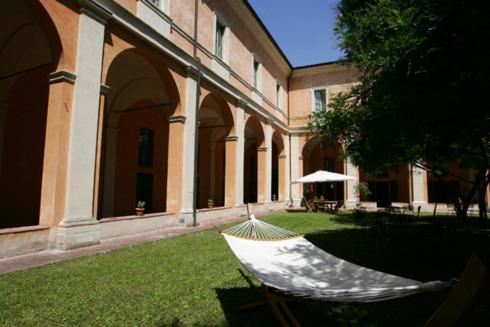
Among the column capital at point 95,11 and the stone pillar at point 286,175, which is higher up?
the column capital at point 95,11

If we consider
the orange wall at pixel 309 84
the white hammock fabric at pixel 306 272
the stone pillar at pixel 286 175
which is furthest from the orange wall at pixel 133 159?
the white hammock fabric at pixel 306 272

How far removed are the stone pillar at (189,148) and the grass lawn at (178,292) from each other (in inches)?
119

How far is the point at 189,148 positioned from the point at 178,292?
21.3ft

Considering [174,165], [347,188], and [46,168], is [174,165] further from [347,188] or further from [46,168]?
[347,188]

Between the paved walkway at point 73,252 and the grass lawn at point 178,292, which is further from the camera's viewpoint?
the paved walkway at point 73,252

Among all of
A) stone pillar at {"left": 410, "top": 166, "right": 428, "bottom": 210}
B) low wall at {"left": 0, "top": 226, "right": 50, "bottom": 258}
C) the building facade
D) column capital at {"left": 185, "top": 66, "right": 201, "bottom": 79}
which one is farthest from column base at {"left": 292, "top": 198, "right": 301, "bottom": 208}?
low wall at {"left": 0, "top": 226, "right": 50, "bottom": 258}

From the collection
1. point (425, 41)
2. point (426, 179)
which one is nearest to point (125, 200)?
point (425, 41)

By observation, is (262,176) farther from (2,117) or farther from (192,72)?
(2,117)

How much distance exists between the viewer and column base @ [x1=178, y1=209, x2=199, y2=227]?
950cm

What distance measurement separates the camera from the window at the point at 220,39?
12.6 metres

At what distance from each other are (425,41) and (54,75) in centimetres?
651

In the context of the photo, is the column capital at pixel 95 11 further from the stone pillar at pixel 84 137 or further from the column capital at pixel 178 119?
the column capital at pixel 178 119

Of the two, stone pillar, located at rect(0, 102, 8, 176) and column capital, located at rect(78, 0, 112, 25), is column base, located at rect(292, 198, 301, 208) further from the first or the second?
column capital, located at rect(78, 0, 112, 25)

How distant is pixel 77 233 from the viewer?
19.9 feet
